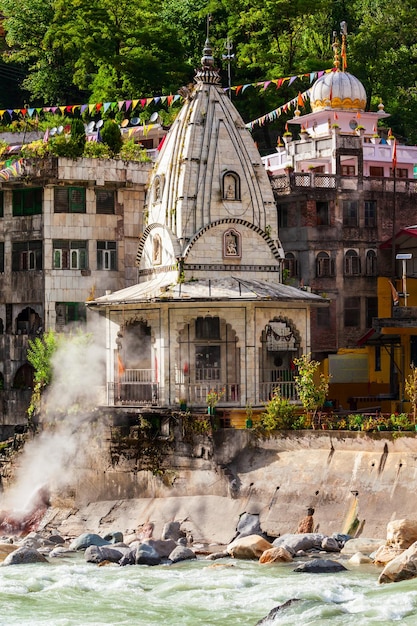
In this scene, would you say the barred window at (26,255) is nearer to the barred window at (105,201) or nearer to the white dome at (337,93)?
the barred window at (105,201)

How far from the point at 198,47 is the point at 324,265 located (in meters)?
28.2

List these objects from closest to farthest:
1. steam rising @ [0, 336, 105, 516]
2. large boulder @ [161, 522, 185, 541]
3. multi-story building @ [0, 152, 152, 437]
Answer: large boulder @ [161, 522, 185, 541] < steam rising @ [0, 336, 105, 516] < multi-story building @ [0, 152, 152, 437]

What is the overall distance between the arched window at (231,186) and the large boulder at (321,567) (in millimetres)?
18355

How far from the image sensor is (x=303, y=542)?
50.6 meters

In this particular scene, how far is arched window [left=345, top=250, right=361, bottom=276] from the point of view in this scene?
2835 inches

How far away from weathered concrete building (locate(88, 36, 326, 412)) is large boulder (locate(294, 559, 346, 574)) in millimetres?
11973

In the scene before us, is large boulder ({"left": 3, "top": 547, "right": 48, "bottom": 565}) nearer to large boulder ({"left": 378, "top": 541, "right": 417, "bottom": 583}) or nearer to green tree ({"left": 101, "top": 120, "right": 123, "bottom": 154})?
large boulder ({"left": 378, "top": 541, "right": 417, "bottom": 583})

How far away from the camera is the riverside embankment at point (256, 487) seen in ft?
169

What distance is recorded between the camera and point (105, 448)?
59.3m

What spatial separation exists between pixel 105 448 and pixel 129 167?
14.8 m

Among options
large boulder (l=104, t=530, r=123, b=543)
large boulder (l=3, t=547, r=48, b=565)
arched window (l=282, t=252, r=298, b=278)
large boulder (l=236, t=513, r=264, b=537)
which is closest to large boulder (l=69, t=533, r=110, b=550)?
large boulder (l=104, t=530, r=123, b=543)

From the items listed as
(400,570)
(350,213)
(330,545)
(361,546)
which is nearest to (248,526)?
(330,545)

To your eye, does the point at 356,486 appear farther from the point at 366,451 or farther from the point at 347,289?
the point at 347,289

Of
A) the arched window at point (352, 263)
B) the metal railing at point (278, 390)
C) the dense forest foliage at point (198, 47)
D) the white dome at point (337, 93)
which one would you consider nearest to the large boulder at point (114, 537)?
the metal railing at point (278, 390)
